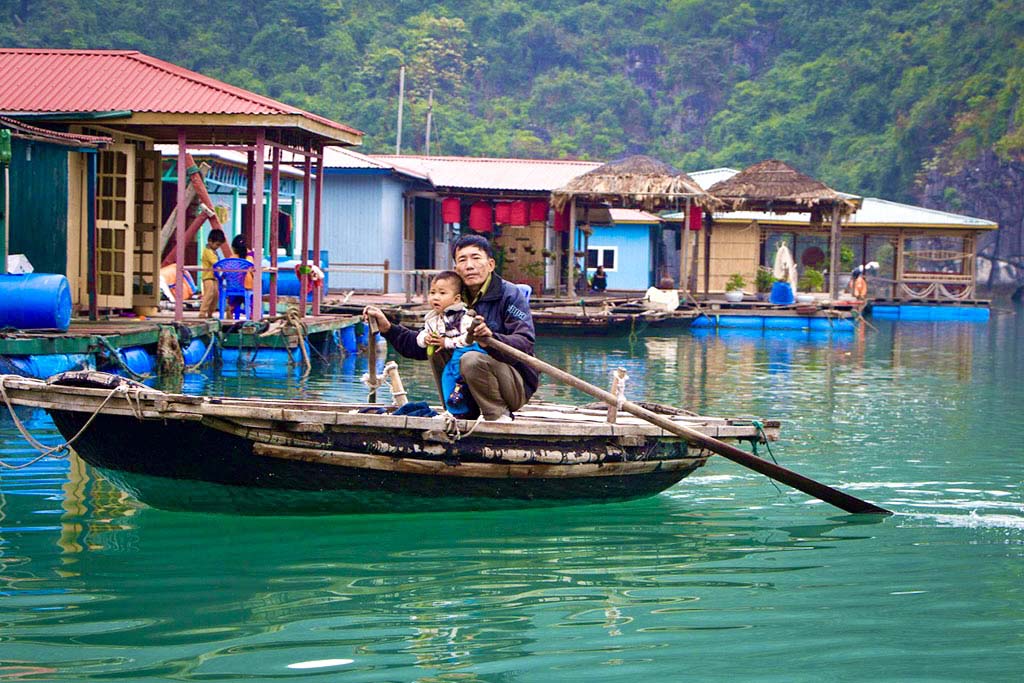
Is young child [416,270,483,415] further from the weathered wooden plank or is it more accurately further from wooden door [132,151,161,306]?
wooden door [132,151,161,306]

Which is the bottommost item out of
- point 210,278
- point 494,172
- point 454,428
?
point 454,428

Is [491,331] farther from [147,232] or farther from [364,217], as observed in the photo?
[364,217]

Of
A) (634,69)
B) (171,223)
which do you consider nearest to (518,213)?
(171,223)

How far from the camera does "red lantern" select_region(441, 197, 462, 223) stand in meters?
29.5

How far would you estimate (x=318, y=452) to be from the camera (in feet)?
24.7

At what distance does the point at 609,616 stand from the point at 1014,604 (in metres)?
2.11

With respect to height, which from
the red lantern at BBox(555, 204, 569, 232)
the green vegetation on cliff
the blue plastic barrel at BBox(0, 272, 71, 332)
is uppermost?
the green vegetation on cliff

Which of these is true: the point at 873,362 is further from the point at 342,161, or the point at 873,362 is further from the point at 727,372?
the point at 342,161

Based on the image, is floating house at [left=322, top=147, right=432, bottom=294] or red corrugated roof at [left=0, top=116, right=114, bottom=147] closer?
red corrugated roof at [left=0, top=116, right=114, bottom=147]

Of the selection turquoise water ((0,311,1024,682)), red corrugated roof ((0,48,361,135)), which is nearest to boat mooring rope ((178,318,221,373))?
red corrugated roof ((0,48,361,135))

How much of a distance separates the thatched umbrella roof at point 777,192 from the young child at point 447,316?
2282 cm

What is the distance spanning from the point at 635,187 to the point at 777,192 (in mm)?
4136

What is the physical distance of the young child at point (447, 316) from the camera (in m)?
7.59

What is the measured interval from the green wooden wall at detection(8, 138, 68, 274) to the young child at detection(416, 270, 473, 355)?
8420 millimetres
